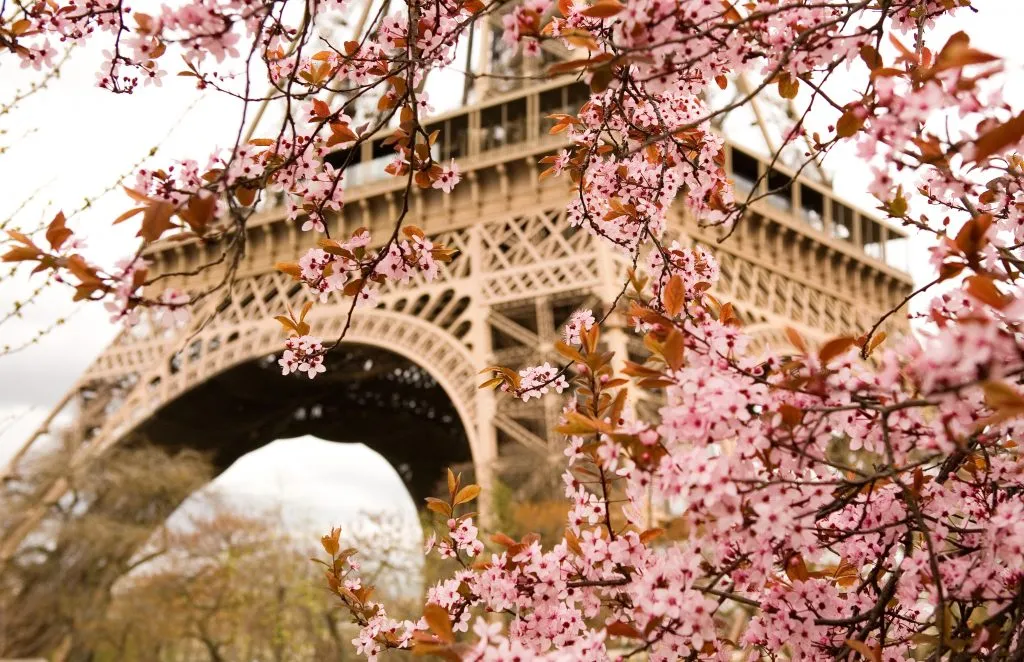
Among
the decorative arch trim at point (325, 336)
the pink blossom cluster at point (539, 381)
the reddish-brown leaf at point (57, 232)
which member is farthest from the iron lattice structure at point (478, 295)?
the reddish-brown leaf at point (57, 232)

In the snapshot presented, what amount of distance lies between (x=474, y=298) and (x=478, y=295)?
0.08 meters

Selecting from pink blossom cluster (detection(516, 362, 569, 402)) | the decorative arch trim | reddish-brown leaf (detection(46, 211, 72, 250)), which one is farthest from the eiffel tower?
reddish-brown leaf (detection(46, 211, 72, 250))

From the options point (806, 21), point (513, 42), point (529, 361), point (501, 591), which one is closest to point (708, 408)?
point (513, 42)

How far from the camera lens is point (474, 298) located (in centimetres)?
1514

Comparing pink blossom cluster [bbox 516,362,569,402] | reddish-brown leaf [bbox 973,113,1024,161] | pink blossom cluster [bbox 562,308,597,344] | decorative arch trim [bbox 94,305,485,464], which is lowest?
pink blossom cluster [bbox 516,362,569,402]

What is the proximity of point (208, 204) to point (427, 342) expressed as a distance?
1342 centimetres

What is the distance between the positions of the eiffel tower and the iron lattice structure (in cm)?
4

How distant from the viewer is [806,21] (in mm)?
3033

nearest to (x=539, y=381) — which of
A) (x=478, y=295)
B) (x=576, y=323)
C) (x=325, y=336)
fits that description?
(x=576, y=323)

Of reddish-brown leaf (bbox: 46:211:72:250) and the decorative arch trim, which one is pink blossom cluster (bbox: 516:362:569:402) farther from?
the decorative arch trim

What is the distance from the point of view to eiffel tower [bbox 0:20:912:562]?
47.3 ft

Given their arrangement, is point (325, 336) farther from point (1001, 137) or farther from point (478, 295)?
point (1001, 137)

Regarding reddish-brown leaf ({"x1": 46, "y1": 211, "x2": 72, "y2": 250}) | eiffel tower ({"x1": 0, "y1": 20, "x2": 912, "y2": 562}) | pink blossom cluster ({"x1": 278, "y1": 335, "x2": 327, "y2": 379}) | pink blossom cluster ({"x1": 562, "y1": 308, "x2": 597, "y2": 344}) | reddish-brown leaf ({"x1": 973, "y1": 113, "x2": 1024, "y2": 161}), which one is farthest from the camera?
eiffel tower ({"x1": 0, "y1": 20, "x2": 912, "y2": 562})

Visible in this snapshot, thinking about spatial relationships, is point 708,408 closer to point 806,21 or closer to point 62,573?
point 806,21
